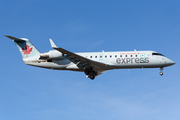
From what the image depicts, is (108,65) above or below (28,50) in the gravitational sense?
below

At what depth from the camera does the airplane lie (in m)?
31.1

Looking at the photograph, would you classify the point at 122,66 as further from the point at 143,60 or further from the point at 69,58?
the point at 69,58

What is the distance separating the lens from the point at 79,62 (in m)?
31.5

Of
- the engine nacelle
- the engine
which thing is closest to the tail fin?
the engine

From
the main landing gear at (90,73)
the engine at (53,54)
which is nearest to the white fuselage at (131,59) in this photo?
the main landing gear at (90,73)

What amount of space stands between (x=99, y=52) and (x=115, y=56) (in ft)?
7.55

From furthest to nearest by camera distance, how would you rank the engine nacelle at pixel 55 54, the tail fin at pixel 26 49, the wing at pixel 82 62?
the tail fin at pixel 26 49
the engine nacelle at pixel 55 54
the wing at pixel 82 62

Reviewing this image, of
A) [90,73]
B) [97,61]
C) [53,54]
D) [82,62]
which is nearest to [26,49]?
[53,54]

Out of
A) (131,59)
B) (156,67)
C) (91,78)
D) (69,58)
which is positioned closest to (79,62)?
(69,58)

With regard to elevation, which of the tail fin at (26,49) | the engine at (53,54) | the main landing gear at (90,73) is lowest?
the main landing gear at (90,73)

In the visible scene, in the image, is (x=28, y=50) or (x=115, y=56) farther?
(x=28, y=50)

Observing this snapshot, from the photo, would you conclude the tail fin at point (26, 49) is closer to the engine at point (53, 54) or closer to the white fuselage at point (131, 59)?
the engine at point (53, 54)

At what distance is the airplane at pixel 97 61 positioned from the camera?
31094 mm

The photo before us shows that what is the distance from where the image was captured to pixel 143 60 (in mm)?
31078
